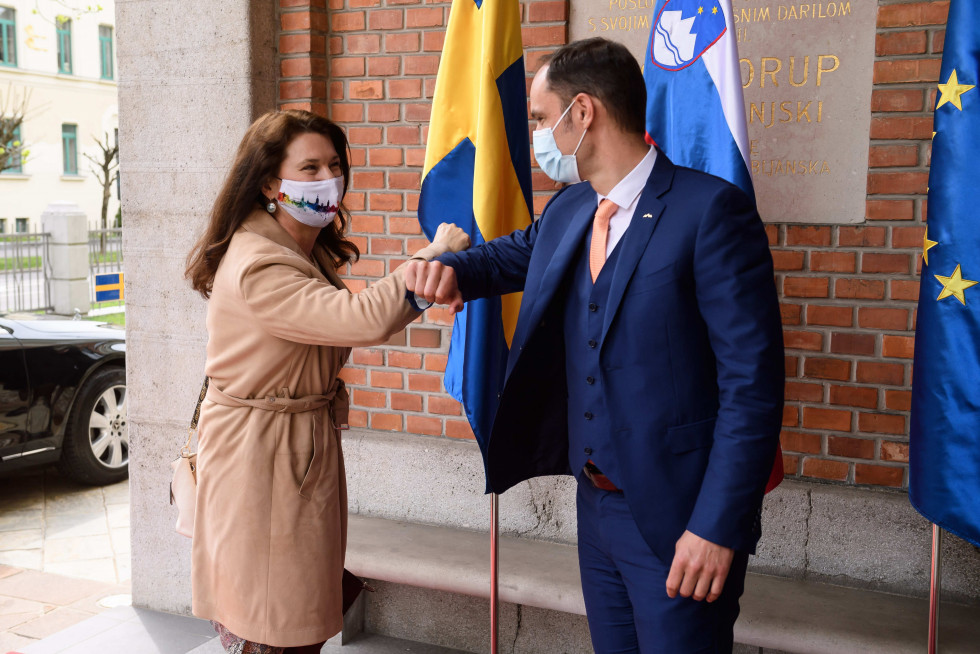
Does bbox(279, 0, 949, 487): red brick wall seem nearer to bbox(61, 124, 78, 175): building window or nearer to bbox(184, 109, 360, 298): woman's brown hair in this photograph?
bbox(184, 109, 360, 298): woman's brown hair

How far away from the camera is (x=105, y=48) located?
3172cm

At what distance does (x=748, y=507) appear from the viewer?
201 centimetres

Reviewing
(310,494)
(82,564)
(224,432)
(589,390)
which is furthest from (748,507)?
(82,564)

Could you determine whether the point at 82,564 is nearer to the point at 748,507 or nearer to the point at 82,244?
the point at 748,507

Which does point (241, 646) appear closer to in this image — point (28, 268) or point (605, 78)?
point (605, 78)

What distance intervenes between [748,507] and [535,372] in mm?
648

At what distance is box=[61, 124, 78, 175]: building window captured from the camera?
100 feet

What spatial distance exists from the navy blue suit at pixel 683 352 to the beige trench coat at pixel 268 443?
0.60 m

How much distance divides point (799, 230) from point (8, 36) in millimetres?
30643

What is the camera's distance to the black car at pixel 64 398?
5867 mm

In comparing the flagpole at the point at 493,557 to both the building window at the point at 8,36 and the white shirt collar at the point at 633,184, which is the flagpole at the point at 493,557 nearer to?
the white shirt collar at the point at 633,184

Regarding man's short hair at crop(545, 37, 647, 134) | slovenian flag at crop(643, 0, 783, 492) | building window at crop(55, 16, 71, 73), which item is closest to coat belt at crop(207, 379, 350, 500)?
man's short hair at crop(545, 37, 647, 134)

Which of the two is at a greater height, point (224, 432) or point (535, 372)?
point (535, 372)

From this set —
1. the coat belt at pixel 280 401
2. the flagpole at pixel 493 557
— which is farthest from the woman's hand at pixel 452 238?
the flagpole at pixel 493 557
